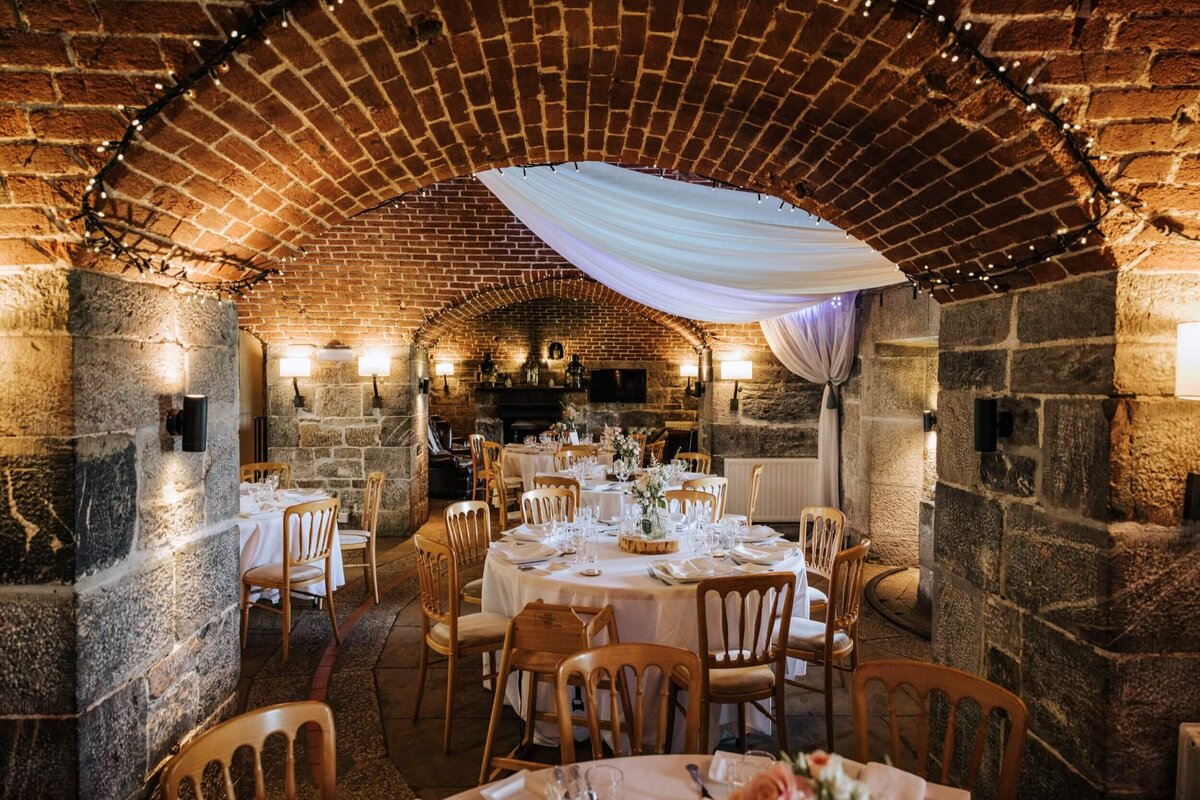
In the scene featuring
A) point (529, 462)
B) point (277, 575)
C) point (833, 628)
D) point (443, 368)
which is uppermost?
point (443, 368)

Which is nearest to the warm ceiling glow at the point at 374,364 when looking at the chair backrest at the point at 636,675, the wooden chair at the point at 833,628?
the wooden chair at the point at 833,628

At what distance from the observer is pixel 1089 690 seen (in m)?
2.08

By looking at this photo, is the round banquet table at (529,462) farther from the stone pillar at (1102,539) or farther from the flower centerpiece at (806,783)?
the flower centerpiece at (806,783)

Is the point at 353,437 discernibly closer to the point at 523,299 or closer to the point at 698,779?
the point at 523,299

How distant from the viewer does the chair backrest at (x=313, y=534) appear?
171 inches

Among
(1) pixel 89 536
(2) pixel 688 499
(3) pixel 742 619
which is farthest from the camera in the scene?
(2) pixel 688 499

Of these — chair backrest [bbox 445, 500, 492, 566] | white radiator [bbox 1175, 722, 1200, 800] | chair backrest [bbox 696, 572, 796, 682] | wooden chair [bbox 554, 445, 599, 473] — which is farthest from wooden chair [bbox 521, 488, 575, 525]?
white radiator [bbox 1175, 722, 1200, 800]

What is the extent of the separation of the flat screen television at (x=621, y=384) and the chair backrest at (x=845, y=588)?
8334 millimetres

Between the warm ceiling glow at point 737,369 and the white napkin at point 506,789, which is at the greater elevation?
the warm ceiling glow at point 737,369

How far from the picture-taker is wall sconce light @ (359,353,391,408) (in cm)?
713

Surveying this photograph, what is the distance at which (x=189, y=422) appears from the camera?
8.36 ft

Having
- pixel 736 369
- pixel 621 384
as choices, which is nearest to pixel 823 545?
pixel 736 369

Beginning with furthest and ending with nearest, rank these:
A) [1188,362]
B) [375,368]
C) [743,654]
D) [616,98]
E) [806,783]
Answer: [375,368] → [743,654] → [616,98] → [1188,362] → [806,783]

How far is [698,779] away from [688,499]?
133 inches
